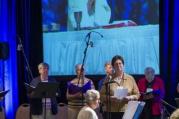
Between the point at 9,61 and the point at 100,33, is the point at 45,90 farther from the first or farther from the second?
the point at 9,61

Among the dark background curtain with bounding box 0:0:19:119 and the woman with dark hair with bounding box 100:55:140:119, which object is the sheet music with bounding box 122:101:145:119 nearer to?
the woman with dark hair with bounding box 100:55:140:119

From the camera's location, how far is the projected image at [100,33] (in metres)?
8.36

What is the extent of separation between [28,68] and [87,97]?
176 inches

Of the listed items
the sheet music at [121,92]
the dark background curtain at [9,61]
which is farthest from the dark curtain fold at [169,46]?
the dark background curtain at [9,61]

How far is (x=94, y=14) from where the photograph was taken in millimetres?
9023

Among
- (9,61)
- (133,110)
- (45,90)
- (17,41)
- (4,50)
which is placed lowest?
(133,110)

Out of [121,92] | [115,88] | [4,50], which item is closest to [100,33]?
[4,50]

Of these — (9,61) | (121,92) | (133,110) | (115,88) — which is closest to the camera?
(133,110)

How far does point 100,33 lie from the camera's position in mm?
8953

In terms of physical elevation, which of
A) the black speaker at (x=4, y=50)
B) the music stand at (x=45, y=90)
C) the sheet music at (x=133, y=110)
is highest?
the black speaker at (x=4, y=50)

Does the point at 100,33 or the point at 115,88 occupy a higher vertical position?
the point at 100,33

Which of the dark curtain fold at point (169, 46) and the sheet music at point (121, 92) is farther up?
the dark curtain fold at point (169, 46)

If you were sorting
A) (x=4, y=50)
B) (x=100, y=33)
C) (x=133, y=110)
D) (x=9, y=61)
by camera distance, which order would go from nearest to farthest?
(x=133, y=110) < (x=100, y=33) < (x=4, y=50) < (x=9, y=61)

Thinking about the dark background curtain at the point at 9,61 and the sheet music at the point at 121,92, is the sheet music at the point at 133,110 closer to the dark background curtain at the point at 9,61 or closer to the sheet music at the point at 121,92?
the sheet music at the point at 121,92
